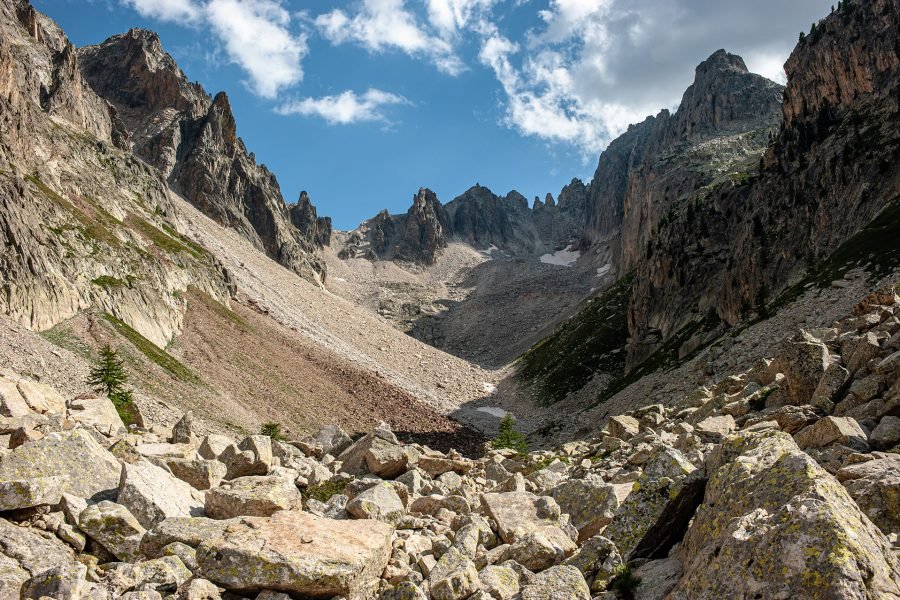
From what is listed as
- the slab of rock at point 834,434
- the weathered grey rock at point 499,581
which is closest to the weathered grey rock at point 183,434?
the weathered grey rock at point 499,581

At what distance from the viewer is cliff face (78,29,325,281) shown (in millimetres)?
158000

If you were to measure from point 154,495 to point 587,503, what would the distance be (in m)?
8.42

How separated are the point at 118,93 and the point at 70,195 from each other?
127 m

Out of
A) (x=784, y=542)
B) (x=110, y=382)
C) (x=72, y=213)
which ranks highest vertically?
(x=72, y=213)

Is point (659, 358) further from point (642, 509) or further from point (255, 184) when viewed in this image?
point (255, 184)

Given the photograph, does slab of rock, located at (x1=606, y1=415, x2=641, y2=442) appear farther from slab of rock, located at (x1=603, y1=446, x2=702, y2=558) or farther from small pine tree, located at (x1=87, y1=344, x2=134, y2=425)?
small pine tree, located at (x1=87, y1=344, x2=134, y2=425)

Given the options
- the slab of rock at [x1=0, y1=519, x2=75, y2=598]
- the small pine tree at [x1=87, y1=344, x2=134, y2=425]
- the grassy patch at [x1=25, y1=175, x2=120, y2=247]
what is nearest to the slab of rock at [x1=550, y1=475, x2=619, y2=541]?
the slab of rock at [x1=0, y1=519, x2=75, y2=598]

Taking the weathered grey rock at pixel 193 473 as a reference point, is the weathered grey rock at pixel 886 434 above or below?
above

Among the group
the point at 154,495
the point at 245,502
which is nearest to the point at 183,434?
the point at 154,495

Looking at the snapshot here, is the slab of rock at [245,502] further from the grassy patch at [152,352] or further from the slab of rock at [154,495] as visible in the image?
the grassy patch at [152,352]

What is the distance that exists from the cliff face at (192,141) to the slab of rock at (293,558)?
6237 inches

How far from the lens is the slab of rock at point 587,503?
11039 millimetres

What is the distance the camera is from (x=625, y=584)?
7.78 meters

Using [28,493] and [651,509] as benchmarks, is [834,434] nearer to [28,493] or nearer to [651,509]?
[651,509]
